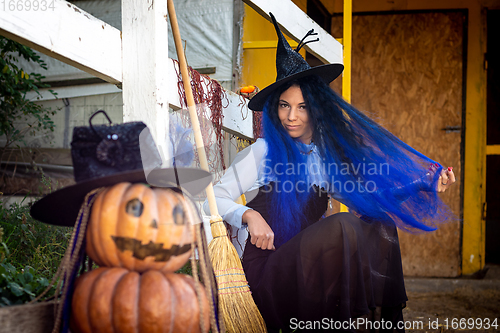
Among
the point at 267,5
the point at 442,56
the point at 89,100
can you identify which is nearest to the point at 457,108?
the point at 442,56

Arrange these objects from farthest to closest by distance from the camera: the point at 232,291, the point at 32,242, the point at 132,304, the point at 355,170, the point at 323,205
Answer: the point at 32,242 → the point at 323,205 → the point at 355,170 → the point at 232,291 → the point at 132,304

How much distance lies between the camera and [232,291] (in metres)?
1.74

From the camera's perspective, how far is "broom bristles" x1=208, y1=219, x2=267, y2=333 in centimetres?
169

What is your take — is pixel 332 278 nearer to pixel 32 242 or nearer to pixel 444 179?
pixel 444 179

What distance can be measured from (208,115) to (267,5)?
0.82m

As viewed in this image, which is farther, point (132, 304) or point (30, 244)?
point (30, 244)

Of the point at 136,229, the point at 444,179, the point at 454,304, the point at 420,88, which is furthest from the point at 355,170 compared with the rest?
the point at 420,88

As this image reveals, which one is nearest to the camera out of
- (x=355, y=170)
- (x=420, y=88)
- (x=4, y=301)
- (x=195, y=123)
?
(x=4, y=301)

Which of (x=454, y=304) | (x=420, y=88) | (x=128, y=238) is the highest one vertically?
(x=420, y=88)

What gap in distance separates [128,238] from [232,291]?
29.6 inches

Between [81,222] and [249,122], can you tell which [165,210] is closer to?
[81,222]

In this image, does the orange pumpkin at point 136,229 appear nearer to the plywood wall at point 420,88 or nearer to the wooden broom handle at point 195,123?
the wooden broom handle at point 195,123

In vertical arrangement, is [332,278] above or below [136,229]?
below

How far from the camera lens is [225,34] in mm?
4172
